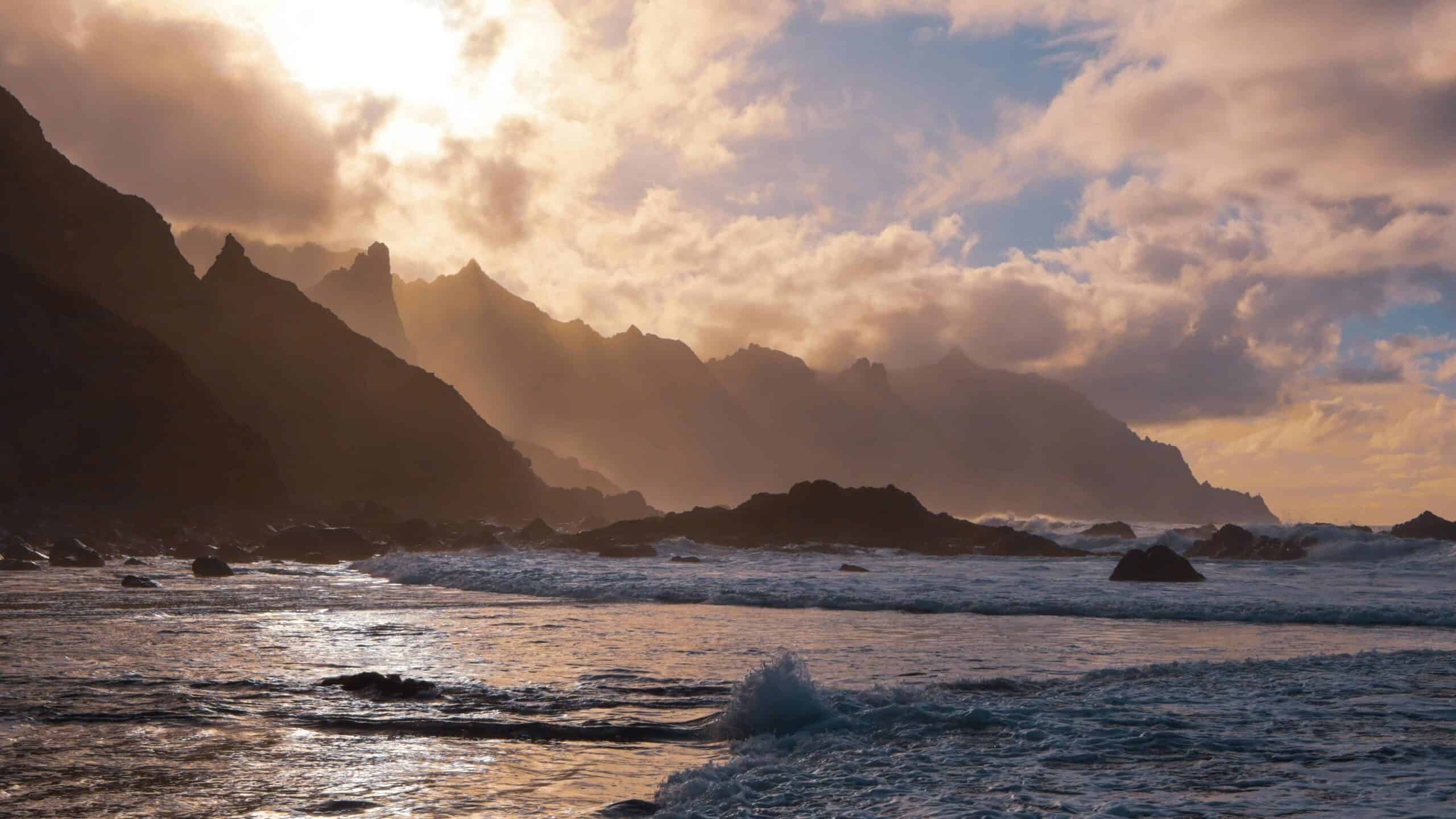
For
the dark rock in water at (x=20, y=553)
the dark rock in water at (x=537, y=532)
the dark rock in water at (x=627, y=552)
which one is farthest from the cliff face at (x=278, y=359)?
the dark rock in water at (x=627, y=552)

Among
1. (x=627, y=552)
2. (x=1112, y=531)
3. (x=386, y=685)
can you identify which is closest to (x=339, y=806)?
(x=386, y=685)

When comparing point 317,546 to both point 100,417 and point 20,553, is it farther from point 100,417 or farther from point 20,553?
point 100,417

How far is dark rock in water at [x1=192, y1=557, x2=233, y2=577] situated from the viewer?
110 feet

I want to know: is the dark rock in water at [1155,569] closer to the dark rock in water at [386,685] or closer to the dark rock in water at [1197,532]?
the dark rock in water at [386,685]

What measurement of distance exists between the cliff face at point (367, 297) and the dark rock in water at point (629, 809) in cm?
17603

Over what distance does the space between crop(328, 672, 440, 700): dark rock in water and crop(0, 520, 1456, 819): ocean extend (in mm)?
143

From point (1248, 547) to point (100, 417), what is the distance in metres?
64.8

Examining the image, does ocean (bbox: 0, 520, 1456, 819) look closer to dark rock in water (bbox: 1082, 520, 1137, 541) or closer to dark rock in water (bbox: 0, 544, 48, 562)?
dark rock in water (bbox: 0, 544, 48, 562)

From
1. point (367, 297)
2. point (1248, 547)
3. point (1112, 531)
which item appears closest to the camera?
point (1248, 547)

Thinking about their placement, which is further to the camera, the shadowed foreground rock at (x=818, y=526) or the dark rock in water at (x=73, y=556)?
the shadowed foreground rock at (x=818, y=526)

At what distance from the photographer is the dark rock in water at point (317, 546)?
48.8 m

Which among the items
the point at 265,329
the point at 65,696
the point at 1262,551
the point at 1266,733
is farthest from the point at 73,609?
the point at 265,329

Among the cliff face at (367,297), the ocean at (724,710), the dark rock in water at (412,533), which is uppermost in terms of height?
the cliff face at (367,297)

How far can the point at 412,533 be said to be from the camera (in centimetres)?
6106
